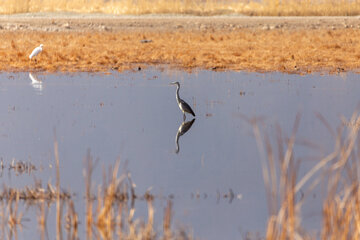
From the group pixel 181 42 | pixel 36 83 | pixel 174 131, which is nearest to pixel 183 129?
pixel 174 131

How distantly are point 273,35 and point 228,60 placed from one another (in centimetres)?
1025

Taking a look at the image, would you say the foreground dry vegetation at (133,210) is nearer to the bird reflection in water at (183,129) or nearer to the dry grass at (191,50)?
the bird reflection in water at (183,129)

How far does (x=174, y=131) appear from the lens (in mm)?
15844

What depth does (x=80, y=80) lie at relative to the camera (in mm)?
23453

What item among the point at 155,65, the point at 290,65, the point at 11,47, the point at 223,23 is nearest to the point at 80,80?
the point at 155,65

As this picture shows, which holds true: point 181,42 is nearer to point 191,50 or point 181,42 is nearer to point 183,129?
point 191,50

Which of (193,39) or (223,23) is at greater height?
(223,23)

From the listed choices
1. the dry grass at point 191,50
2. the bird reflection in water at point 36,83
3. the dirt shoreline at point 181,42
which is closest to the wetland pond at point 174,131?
the bird reflection in water at point 36,83

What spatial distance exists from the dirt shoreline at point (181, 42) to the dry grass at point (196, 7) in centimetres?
194

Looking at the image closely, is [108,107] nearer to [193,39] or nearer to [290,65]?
[290,65]

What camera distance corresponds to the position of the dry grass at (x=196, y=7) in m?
47.7

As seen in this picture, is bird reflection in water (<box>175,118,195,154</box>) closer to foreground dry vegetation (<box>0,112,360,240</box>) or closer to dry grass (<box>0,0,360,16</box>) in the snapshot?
foreground dry vegetation (<box>0,112,360,240</box>)

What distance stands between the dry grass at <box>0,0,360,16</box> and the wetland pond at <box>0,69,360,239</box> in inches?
908

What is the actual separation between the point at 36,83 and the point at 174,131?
25.2 feet
